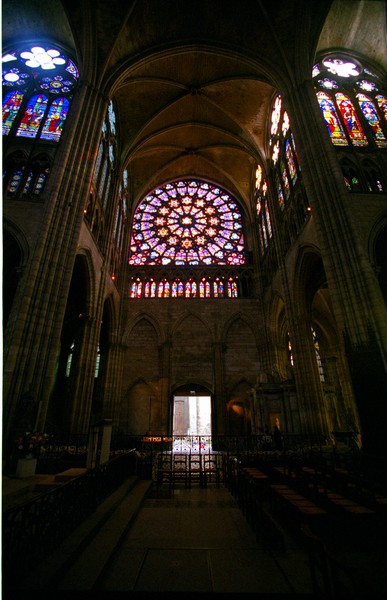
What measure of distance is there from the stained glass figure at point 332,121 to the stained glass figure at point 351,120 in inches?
15.3

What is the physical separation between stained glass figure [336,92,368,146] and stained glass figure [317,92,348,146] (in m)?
0.39

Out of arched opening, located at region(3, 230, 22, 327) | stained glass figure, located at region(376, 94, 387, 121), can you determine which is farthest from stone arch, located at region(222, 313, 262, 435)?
stained glass figure, located at region(376, 94, 387, 121)

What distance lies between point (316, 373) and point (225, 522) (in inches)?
347

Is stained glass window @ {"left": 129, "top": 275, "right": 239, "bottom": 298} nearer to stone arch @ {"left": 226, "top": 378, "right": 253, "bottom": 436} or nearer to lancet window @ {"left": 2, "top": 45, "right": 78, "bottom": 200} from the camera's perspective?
stone arch @ {"left": 226, "top": 378, "right": 253, "bottom": 436}

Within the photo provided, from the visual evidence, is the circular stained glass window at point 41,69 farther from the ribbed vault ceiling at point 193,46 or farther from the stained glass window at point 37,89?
the ribbed vault ceiling at point 193,46

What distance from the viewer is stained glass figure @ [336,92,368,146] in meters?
12.8

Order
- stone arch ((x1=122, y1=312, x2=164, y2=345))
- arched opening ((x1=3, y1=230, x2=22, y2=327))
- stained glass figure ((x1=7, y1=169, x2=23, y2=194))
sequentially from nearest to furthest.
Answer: stained glass figure ((x1=7, y1=169, x2=23, y2=194)) → arched opening ((x1=3, y1=230, x2=22, y2=327)) → stone arch ((x1=122, y1=312, x2=164, y2=345))

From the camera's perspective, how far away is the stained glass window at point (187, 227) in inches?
831

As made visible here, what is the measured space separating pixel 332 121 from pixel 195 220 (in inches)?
446

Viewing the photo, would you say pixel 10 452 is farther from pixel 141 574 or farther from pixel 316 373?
pixel 316 373

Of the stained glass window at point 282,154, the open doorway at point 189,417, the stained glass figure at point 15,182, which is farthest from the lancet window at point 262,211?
the open doorway at point 189,417

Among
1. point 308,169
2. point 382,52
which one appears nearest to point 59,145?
point 308,169

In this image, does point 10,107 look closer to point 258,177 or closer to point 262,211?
point 262,211

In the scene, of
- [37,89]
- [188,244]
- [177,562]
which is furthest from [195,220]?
[177,562]
